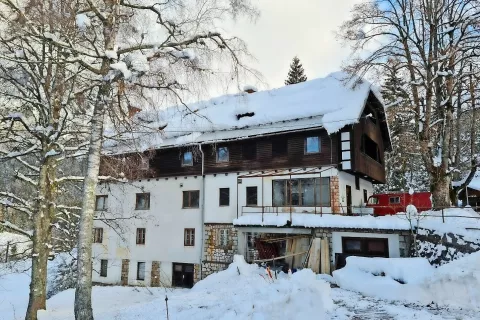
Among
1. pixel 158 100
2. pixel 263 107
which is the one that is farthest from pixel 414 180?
pixel 158 100

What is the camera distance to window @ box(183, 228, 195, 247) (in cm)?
2259

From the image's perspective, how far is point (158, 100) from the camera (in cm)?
911

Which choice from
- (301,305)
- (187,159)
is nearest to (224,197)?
(187,159)

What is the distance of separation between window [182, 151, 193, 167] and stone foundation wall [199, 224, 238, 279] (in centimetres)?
431

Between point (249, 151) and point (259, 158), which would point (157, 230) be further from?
point (259, 158)

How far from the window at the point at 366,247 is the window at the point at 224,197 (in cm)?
732

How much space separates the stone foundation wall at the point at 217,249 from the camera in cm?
2088

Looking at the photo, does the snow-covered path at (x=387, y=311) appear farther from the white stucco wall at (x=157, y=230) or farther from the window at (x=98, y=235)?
the window at (x=98, y=235)

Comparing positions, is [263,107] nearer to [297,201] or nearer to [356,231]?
[297,201]

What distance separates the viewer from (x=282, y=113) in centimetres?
2100

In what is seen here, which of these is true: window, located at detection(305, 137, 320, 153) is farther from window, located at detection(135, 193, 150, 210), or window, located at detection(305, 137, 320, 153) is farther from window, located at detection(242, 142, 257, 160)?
window, located at detection(135, 193, 150, 210)

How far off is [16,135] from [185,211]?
1304cm

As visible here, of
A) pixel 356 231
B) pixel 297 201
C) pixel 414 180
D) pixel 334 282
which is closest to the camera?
pixel 334 282

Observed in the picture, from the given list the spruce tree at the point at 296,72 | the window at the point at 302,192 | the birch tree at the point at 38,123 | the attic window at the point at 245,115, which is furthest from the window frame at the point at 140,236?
the spruce tree at the point at 296,72
